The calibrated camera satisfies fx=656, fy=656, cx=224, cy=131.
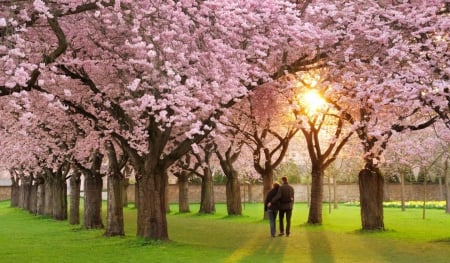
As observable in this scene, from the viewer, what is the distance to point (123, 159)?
28625 mm

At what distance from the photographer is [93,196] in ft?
103

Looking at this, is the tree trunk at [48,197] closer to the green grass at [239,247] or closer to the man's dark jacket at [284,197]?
the green grass at [239,247]

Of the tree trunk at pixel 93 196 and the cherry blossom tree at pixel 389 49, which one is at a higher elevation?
the cherry blossom tree at pixel 389 49

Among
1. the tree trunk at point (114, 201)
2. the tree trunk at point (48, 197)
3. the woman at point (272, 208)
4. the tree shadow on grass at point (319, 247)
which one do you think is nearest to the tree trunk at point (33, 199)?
the tree trunk at point (48, 197)

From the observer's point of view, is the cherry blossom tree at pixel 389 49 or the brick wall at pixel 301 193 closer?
the cherry blossom tree at pixel 389 49

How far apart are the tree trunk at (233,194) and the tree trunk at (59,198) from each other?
34.7 ft

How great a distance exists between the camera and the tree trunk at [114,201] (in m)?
26.1

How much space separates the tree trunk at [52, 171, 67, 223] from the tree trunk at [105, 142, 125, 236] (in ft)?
51.5

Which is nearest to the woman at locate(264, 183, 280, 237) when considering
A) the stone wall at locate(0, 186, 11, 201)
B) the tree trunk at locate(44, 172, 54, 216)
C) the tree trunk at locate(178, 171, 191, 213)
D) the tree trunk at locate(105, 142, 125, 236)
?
the tree trunk at locate(105, 142, 125, 236)

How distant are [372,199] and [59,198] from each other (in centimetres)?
2247

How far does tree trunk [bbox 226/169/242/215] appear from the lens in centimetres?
4269

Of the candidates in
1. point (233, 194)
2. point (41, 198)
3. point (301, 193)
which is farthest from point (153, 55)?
point (301, 193)

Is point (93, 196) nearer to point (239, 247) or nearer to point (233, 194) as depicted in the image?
point (239, 247)

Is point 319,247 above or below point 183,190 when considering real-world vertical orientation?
below
